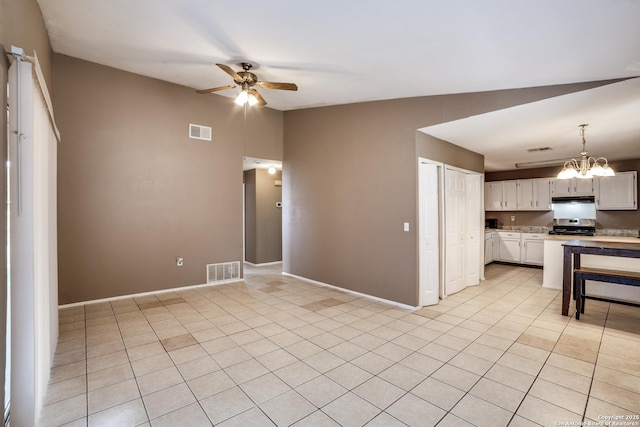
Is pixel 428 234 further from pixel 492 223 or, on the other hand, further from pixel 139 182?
pixel 492 223

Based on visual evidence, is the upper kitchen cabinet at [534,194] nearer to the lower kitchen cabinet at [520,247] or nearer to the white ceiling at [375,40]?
the lower kitchen cabinet at [520,247]

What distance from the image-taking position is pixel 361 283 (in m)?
4.69

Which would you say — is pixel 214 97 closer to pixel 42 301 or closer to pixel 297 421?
pixel 42 301

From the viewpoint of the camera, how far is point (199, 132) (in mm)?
5031

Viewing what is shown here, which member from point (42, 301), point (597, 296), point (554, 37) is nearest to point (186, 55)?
point (42, 301)

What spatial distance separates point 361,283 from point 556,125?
11.8 ft

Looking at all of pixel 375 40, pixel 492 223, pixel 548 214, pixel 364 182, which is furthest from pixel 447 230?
pixel 548 214

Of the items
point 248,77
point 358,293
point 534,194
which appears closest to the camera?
point 248,77

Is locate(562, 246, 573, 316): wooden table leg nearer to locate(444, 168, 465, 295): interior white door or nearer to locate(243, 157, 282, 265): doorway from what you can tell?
locate(444, 168, 465, 295): interior white door

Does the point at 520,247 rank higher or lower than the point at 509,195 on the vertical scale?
lower

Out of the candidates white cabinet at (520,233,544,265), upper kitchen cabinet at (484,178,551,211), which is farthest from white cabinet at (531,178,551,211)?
white cabinet at (520,233,544,265)

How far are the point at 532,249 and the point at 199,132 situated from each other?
7.87m

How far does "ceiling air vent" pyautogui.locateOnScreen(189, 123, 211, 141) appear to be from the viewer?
4.95 metres

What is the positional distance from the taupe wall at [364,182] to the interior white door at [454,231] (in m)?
0.36
